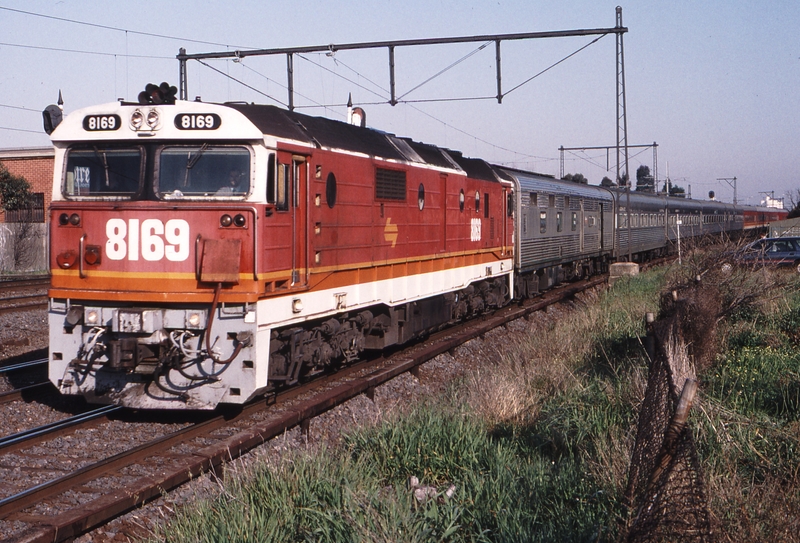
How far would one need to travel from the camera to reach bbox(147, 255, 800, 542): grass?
196 inches

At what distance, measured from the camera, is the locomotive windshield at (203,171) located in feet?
27.9

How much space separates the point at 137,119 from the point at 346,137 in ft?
10.1

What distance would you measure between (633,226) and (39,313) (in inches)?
938

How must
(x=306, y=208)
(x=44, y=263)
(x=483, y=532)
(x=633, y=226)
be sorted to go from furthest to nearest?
(x=633, y=226)
(x=44, y=263)
(x=306, y=208)
(x=483, y=532)

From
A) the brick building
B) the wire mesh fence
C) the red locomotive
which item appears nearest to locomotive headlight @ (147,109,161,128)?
the red locomotive

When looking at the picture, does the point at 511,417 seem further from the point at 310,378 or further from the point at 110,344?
the point at 110,344

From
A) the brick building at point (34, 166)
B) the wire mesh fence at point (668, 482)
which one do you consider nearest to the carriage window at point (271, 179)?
the wire mesh fence at point (668, 482)

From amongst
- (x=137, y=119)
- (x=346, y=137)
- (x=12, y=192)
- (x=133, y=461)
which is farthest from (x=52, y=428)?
(x=12, y=192)

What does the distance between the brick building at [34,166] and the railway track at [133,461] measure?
26.6 m

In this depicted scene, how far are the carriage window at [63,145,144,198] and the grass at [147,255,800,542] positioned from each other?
12.0 ft

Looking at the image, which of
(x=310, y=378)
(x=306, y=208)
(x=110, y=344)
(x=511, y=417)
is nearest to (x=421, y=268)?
(x=310, y=378)

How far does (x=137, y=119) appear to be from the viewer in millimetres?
8664

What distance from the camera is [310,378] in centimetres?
1105

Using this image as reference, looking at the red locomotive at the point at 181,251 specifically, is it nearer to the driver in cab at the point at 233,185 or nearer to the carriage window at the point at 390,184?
the driver in cab at the point at 233,185
